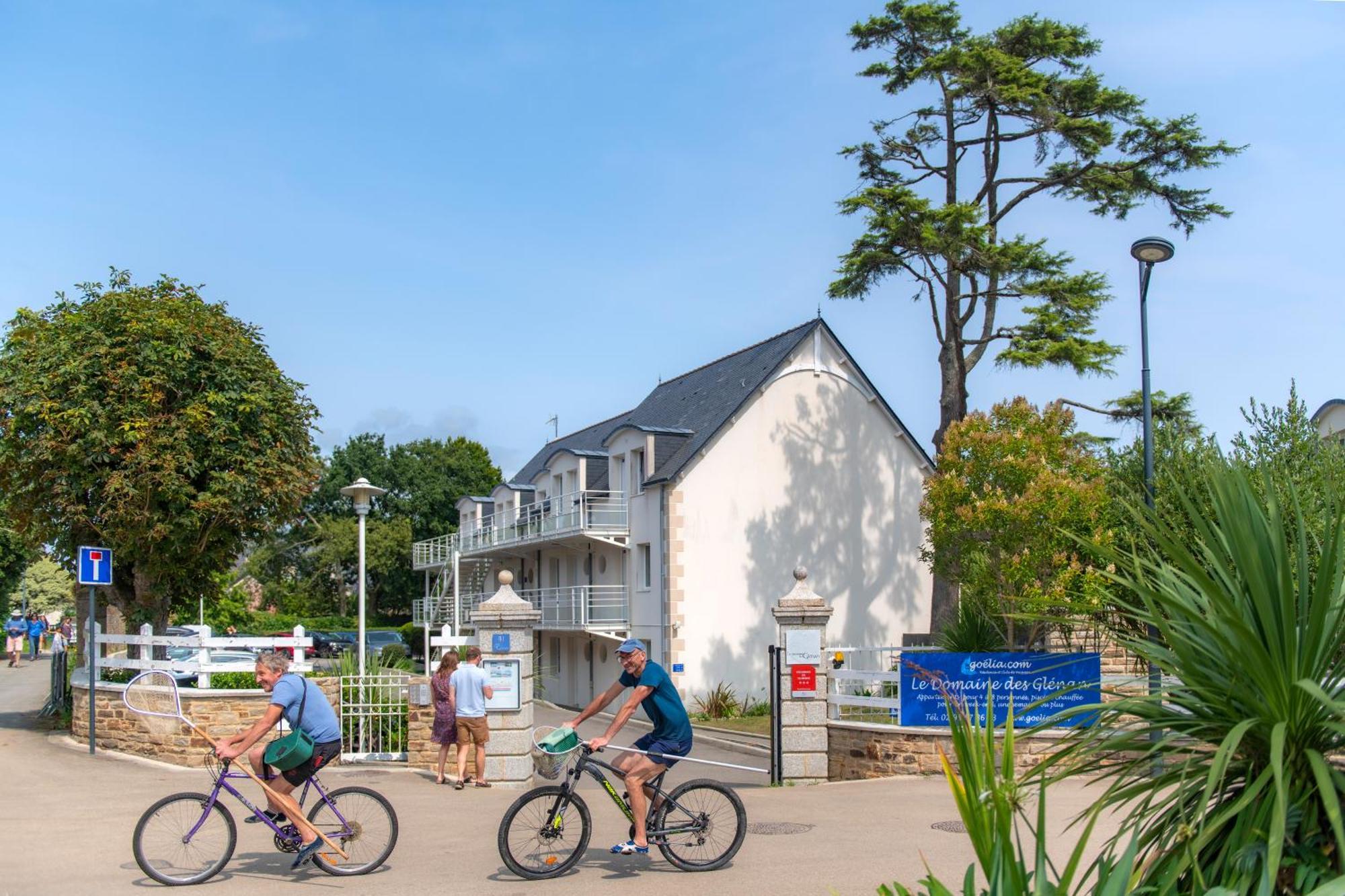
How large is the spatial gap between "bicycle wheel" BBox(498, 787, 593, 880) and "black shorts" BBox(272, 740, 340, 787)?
1340mm

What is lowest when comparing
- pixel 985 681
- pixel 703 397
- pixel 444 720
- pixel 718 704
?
pixel 718 704

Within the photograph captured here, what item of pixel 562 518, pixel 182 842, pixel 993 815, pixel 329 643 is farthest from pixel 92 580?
pixel 329 643

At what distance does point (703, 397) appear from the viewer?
36.7 meters

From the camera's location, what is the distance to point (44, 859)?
999cm

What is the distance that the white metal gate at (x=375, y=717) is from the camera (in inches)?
653

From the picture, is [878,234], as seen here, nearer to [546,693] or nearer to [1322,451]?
[1322,451]

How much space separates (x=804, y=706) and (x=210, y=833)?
7663 mm

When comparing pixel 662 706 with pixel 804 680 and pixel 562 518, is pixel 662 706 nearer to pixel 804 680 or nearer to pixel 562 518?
pixel 804 680

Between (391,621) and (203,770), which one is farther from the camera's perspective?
(391,621)

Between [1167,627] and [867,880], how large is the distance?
14.2 ft

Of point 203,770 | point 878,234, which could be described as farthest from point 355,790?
point 878,234

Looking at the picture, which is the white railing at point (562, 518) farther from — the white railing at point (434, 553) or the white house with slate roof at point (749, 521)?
the white railing at point (434, 553)

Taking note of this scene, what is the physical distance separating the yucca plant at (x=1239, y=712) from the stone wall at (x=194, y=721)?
41.3ft

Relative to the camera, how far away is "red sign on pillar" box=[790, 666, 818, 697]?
48.8ft
